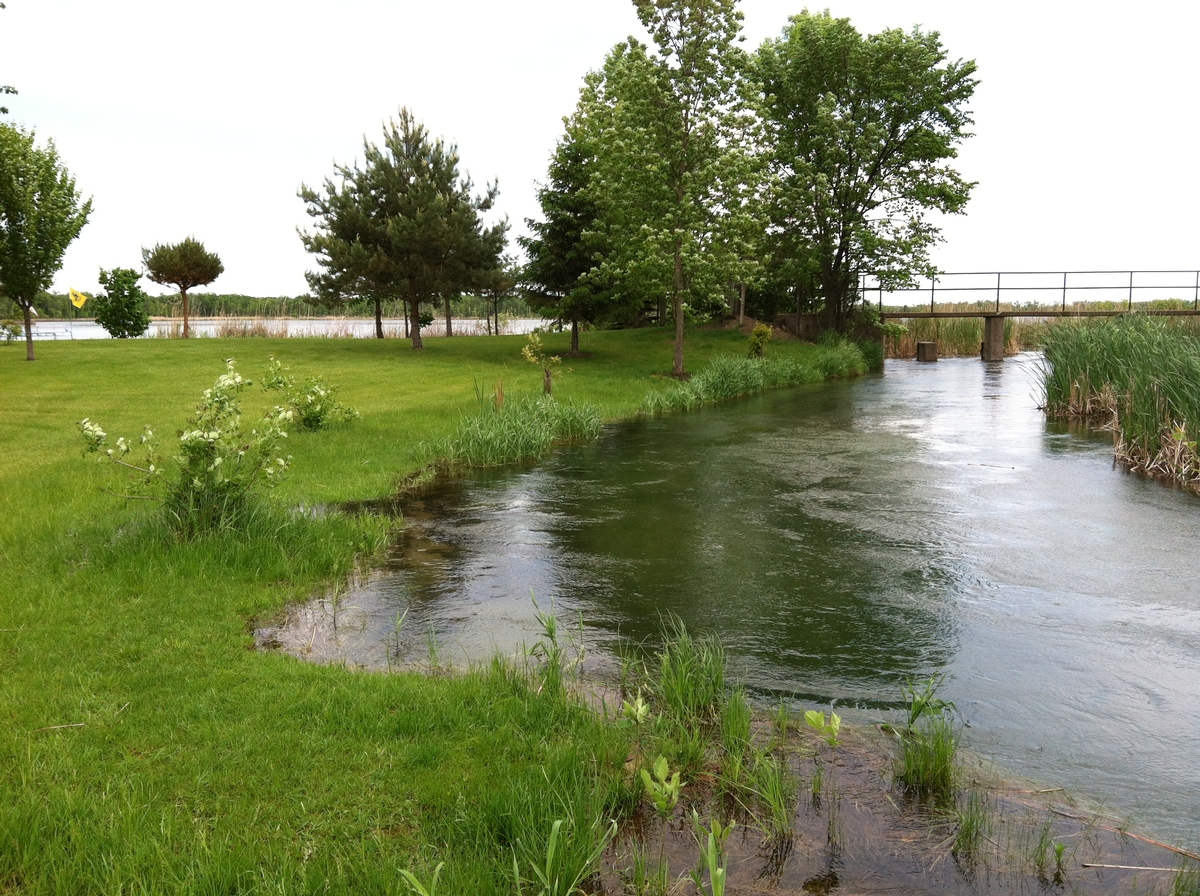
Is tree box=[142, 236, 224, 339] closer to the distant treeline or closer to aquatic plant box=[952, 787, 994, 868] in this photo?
the distant treeline

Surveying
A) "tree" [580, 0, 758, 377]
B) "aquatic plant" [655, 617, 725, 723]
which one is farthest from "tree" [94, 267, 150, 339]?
"aquatic plant" [655, 617, 725, 723]

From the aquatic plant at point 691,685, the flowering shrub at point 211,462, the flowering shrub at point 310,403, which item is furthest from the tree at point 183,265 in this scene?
the aquatic plant at point 691,685

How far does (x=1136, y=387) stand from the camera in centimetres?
1448

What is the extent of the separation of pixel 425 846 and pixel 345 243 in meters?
29.8

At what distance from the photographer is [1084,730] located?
5375 millimetres

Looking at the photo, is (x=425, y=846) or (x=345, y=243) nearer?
(x=425, y=846)

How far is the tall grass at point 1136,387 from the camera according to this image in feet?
43.4

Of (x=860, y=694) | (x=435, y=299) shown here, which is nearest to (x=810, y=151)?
(x=435, y=299)

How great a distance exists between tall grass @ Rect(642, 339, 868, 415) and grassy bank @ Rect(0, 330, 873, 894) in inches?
547

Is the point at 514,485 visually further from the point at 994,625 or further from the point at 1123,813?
the point at 1123,813

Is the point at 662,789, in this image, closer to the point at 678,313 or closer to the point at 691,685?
the point at 691,685

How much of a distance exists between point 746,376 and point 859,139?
13.9m

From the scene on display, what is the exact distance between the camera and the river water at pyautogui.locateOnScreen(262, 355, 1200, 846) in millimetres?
5566

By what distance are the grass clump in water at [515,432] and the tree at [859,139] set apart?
66.1 ft
